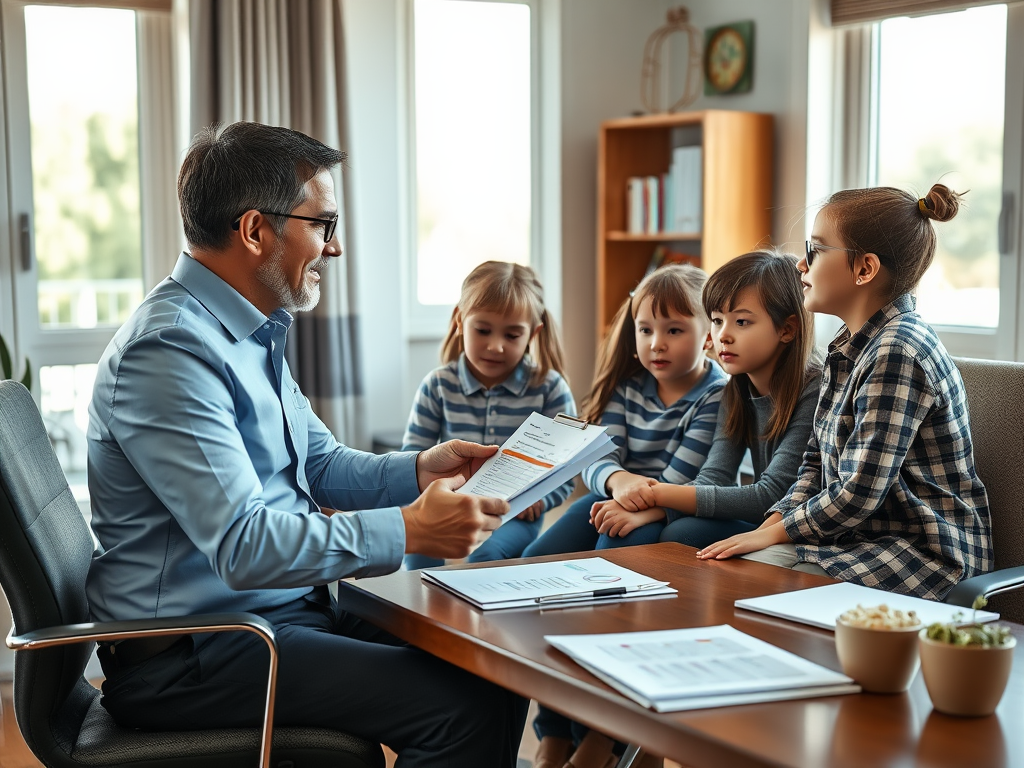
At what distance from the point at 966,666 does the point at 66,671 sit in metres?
1.18

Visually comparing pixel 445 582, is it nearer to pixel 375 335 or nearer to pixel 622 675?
pixel 622 675

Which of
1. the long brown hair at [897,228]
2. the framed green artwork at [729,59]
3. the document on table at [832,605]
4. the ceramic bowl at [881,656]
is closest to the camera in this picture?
the ceramic bowl at [881,656]

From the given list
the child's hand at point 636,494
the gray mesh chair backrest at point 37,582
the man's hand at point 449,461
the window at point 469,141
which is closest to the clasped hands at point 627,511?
the child's hand at point 636,494

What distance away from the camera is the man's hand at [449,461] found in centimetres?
196

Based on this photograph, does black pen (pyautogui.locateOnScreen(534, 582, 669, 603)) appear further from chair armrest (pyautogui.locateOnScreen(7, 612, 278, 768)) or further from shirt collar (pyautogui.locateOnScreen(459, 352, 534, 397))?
shirt collar (pyautogui.locateOnScreen(459, 352, 534, 397))

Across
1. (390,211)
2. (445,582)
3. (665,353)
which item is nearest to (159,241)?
(390,211)

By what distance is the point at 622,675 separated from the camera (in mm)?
1182

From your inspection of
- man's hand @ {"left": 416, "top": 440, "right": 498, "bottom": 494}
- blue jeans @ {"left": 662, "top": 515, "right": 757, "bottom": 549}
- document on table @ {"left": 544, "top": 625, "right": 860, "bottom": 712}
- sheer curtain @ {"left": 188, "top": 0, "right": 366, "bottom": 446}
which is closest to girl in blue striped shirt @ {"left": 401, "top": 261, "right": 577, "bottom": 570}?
blue jeans @ {"left": 662, "top": 515, "right": 757, "bottom": 549}

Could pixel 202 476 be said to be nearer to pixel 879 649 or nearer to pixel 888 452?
pixel 879 649

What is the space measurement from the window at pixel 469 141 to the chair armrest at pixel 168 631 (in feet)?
10.3

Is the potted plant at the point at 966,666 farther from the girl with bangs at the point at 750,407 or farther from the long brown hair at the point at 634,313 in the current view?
the long brown hair at the point at 634,313

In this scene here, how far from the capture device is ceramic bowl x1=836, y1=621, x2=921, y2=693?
1164 millimetres

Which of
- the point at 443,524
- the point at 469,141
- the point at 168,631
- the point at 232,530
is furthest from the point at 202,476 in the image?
the point at 469,141

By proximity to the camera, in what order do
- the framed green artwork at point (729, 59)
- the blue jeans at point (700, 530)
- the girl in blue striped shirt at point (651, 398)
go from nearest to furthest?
the blue jeans at point (700, 530), the girl in blue striped shirt at point (651, 398), the framed green artwork at point (729, 59)
